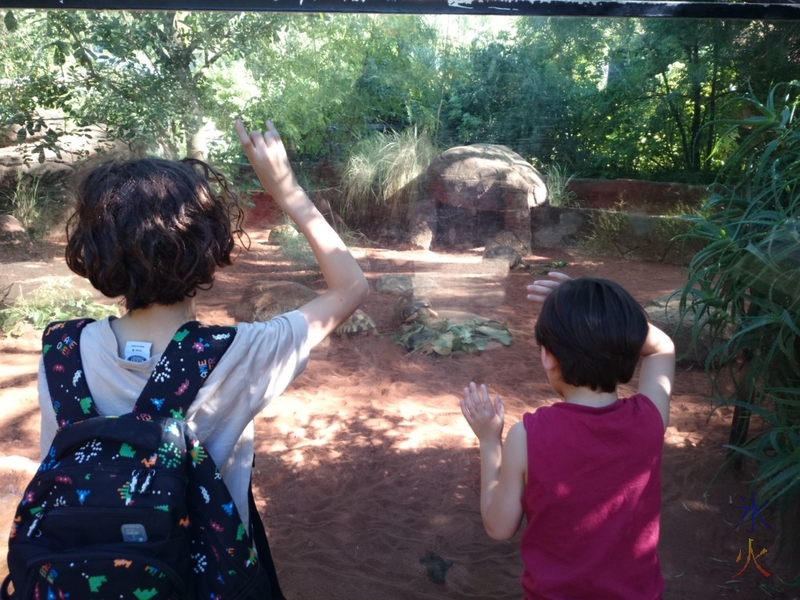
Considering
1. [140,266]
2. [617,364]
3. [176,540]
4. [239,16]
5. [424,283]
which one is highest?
[239,16]

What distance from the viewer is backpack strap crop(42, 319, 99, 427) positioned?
1239mm

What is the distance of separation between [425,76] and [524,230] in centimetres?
164

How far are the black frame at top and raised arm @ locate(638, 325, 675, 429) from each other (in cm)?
128

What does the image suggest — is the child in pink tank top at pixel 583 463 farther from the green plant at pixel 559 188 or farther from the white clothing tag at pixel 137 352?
the green plant at pixel 559 188

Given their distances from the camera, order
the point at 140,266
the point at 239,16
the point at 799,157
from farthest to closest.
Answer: the point at 239,16
the point at 799,157
the point at 140,266

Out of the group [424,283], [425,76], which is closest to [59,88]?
[425,76]

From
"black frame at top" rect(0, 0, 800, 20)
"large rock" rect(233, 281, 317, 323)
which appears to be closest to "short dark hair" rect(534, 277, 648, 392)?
"black frame at top" rect(0, 0, 800, 20)

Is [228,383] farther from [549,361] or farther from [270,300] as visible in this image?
[270,300]

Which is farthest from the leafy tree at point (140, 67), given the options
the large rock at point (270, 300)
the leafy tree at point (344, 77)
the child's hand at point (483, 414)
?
the child's hand at point (483, 414)

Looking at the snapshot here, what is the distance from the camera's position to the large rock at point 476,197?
514 cm

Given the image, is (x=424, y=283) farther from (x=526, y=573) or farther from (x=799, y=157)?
(x=526, y=573)

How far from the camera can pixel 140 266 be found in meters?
1.29

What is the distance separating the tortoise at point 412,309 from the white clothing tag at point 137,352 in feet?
14.8

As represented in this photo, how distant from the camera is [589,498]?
138cm
